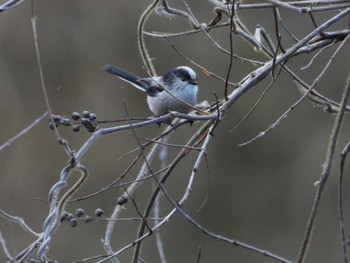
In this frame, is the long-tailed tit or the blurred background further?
the blurred background

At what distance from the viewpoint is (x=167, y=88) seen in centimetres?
429

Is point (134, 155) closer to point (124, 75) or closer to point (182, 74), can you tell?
point (182, 74)

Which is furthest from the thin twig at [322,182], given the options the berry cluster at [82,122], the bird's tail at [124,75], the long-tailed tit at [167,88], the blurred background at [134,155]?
the blurred background at [134,155]

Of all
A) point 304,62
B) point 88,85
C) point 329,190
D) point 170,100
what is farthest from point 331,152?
point 88,85

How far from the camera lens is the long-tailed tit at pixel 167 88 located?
4031mm

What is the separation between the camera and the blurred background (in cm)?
910

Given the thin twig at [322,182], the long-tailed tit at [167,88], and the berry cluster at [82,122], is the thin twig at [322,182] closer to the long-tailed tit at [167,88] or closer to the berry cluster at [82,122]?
the berry cluster at [82,122]

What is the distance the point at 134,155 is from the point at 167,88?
4.98 m

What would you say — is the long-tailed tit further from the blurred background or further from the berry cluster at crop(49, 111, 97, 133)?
the blurred background

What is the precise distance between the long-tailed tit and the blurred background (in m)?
4.46

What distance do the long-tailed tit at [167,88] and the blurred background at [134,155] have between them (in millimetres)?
4459

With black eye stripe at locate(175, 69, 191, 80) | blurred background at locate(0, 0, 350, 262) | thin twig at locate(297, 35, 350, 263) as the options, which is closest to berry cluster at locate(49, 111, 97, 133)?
thin twig at locate(297, 35, 350, 263)

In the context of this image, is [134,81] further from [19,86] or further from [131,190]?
[19,86]

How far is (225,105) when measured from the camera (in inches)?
110
